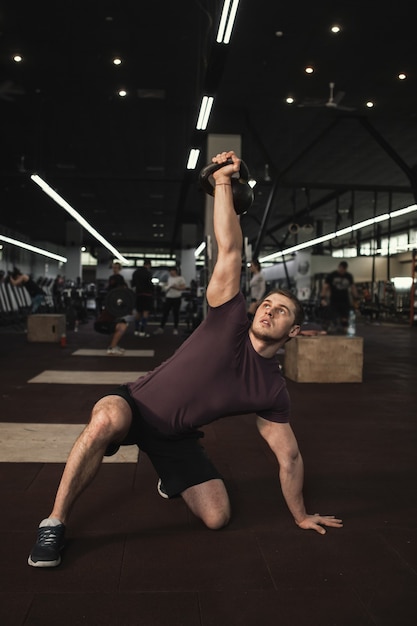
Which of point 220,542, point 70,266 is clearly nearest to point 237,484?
point 220,542

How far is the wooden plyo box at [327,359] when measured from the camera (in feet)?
16.4

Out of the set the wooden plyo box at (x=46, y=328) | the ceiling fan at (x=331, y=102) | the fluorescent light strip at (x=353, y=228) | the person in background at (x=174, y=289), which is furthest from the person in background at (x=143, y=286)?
the fluorescent light strip at (x=353, y=228)

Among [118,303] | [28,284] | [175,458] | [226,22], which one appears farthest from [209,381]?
[28,284]

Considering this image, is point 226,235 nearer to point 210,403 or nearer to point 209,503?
point 210,403

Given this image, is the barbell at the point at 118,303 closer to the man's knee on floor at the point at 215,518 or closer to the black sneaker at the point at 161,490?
the black sneaker at the point at 161,490

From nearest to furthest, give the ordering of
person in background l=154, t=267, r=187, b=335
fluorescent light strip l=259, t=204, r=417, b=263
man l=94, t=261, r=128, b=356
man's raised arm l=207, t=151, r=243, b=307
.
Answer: man's raised arm l=207, t=151, r=243, b=307
man l=94, t=261, r=128, b=356
person in background l=154, t=267, r=187, b=335
fluorescent light strip l=259, t=204, r=417, b=263

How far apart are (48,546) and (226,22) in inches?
173

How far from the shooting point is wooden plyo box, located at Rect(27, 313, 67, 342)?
27.6 ft

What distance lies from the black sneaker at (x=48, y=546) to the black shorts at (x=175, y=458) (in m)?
0.34

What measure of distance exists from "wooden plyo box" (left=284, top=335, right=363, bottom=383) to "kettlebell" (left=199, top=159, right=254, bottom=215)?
3.33 m

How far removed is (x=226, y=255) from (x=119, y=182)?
13.2m

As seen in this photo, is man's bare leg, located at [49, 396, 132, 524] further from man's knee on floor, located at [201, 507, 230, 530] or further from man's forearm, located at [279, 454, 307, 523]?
man's forearm, located at [279, 454, 307, 523]

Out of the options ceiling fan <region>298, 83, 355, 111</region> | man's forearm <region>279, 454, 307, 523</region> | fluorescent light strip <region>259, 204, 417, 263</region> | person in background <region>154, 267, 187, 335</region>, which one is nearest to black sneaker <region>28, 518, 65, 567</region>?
man's forearm <region>279, 454, 307, 523</region>

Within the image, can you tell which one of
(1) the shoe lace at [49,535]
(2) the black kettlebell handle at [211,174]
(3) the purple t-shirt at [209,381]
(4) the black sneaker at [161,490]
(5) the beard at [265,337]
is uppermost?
(2) the black kettlebell handle at [211,174]
